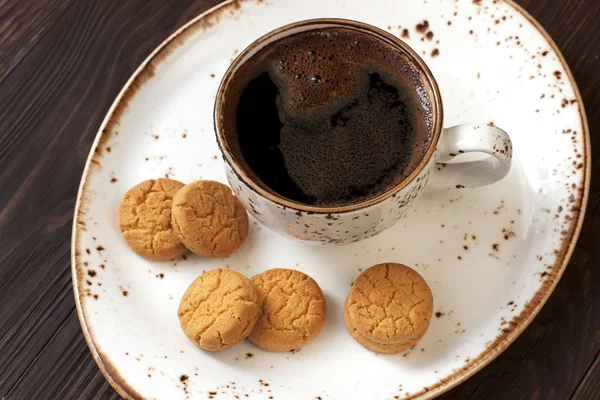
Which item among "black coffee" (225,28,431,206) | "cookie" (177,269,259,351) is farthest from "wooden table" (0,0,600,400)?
"black coffee" (225,28,431,206)

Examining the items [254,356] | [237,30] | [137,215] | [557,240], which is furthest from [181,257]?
[557,240]

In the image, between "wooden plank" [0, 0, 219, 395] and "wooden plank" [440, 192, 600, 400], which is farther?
"wooden plank" [0, 0, 219, 395]

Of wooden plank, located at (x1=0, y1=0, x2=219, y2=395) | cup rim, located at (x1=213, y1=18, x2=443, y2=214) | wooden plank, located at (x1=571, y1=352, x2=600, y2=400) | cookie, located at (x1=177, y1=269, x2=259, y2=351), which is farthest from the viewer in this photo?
wooden plank, located at (x1=0, y1=0, x2=219, y2=395)

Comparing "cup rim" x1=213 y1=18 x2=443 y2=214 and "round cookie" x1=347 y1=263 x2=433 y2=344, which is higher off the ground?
"cup rim" x1=213 y1=18 x2=443 y2=214

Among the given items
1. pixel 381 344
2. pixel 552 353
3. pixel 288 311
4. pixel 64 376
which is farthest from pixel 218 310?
pixel 552 353

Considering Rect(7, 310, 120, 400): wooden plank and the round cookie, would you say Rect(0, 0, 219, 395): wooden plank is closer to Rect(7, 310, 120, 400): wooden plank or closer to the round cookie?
Rect(7, 310, 120, 400): wooden plank

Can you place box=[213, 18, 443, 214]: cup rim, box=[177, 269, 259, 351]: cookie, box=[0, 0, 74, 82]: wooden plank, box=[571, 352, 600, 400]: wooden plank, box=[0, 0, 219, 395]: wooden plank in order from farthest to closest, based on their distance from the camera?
box=[0, 0, 74, 82]: wooden plank
box=[0, 0, 219, 395]: wooden plank
box=[571, 352, 600, 400]: wooden plank
box=[177, 269, 259, 351]: cookie
box=[213, 18, 443, 214]: cup rim

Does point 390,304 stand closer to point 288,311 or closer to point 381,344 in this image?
point 381,344

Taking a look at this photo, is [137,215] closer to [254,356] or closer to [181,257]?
[181,257]

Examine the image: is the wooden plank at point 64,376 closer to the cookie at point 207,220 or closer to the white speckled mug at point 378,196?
the cookie at point 207,220
